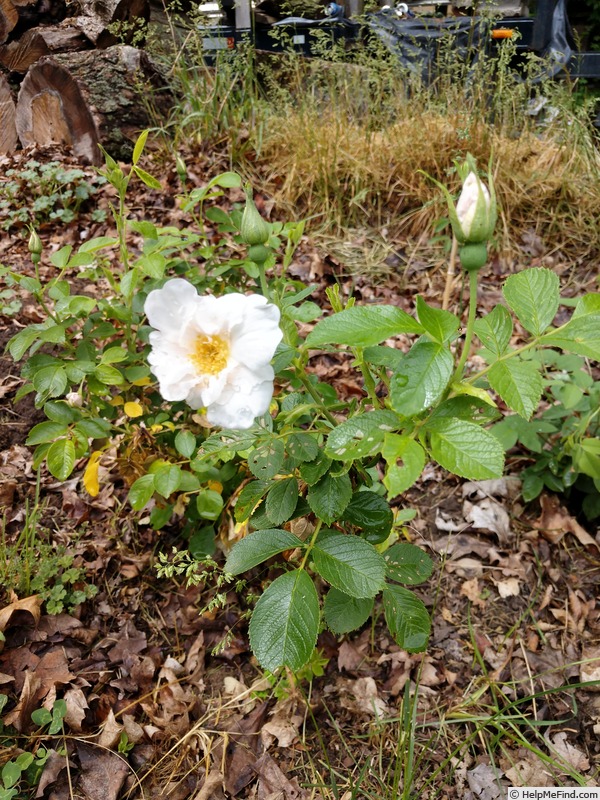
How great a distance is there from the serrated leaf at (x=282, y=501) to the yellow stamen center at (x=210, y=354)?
295 millimetres

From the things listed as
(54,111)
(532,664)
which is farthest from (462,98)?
(532,664)

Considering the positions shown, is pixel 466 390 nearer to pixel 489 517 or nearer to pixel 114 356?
pixel 114 356

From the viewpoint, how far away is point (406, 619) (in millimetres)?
1136

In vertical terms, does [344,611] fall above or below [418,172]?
below

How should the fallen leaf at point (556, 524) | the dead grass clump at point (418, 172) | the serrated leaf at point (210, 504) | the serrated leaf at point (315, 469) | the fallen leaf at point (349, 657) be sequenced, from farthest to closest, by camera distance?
the dead grass clump at point (418, 172) < the fallen leaf at point (556, 524) < the fallen leaf at point (349, 657) < the serrated leaf at point (210, 504) < the serrated leaf at point (315, 469)

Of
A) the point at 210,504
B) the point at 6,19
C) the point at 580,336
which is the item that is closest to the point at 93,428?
the point at 210,504

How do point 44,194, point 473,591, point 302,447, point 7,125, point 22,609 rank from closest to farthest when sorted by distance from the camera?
point 302,447 → point 22,609 → point 473,591 → point 44,194 → point 7,125

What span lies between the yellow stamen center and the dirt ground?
746 millimetres

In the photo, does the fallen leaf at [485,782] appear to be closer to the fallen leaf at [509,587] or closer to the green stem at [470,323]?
the fallen leaf at [509,587]

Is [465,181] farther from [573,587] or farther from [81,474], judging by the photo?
[81,474]

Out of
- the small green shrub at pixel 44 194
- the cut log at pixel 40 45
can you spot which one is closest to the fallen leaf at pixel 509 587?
the small green shrub at pixel 44 194

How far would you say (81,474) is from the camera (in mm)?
1999

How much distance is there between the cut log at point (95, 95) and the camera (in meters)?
3.47

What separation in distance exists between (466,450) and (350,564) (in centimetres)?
31
